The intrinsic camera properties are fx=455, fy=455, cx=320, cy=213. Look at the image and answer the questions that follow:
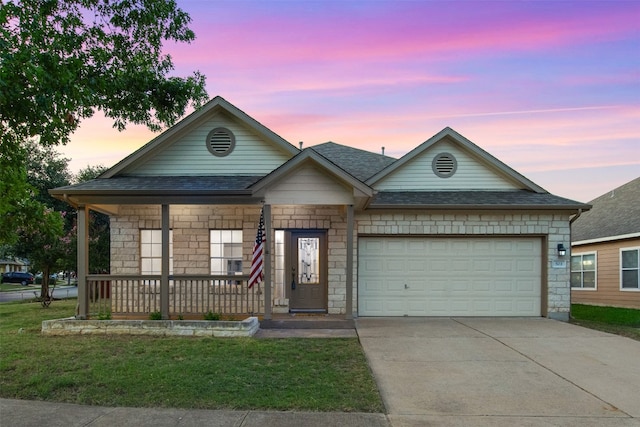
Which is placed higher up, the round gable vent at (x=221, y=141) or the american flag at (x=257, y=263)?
the round gable vent at (x=221, y=141)

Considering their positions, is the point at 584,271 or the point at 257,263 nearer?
Answer: the point at 257,263

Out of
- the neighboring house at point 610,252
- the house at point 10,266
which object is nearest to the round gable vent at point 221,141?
the neighboring house at point 610,252

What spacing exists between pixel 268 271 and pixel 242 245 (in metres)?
1.84

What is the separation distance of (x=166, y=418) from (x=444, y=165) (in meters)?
10.2

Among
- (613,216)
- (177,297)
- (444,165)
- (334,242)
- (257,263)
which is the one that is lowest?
(177,297)

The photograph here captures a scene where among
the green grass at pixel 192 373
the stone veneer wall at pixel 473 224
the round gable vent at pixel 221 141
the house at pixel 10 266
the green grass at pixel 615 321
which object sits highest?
the round gable vent at pixel 221 141

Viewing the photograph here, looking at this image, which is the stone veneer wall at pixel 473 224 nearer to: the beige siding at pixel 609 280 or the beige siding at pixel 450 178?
the beige siding at pixel 450 178

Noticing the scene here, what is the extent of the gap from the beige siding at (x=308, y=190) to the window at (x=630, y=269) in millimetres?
11974

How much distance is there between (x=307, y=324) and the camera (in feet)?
33.2

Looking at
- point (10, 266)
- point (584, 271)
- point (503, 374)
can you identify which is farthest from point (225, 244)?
point (10, 266)

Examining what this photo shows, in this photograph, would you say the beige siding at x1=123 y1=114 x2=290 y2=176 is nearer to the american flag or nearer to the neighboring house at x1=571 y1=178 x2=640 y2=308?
the american flag

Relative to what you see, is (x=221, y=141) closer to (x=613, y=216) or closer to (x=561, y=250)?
(x=561, y=250)

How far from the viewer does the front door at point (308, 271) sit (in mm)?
11883

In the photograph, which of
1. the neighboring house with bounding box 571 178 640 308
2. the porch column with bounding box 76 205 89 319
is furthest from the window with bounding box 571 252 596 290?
the porch column with bounding box 76 205 89 319
